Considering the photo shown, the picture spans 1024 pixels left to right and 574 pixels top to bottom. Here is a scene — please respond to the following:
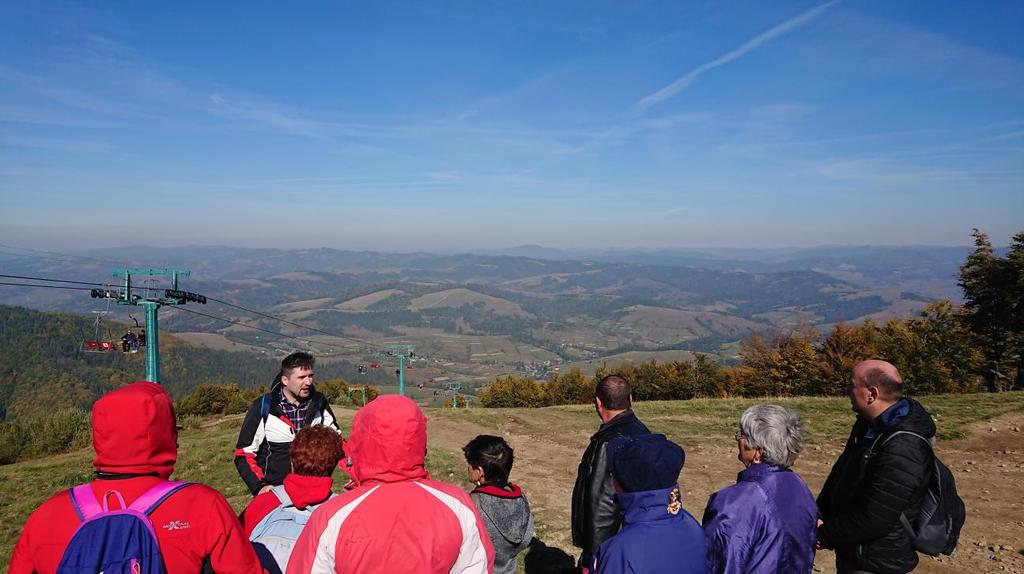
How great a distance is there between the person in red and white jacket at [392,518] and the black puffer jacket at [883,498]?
232 centimetres

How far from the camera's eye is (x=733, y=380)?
38.8m

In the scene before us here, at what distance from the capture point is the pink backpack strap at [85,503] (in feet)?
6.88

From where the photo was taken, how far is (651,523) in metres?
2.68

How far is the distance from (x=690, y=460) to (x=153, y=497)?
34.5 ft

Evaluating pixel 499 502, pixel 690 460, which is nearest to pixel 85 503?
pixel 499 502


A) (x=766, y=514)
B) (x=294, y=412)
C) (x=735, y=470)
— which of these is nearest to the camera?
(x=766, y=514)

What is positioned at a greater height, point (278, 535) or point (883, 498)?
point (883, 498)

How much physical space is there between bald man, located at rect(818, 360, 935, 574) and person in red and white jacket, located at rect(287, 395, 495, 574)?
91.5 inches

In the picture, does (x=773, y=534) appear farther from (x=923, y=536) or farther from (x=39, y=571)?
(x=39, y=571)

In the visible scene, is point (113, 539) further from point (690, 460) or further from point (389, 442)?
point (690, 460)

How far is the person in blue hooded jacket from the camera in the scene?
2.61 metres

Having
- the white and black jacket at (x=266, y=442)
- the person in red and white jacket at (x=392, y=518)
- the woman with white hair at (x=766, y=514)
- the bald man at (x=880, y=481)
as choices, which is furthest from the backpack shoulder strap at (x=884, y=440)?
the white and black jacket at (x=266, y=442)

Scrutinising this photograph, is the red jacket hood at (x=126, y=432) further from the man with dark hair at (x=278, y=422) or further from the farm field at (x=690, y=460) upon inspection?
the farm field at (x=690, y=460)

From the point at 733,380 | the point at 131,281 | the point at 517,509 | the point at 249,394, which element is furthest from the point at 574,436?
the point at 249,394
